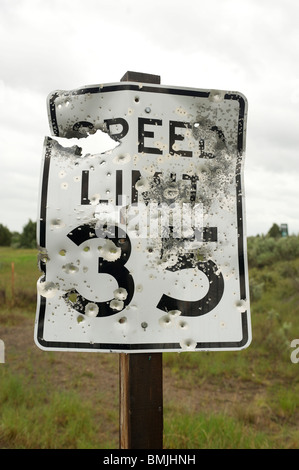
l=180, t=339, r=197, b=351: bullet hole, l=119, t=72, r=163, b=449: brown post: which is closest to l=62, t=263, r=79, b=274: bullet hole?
l=119, t=72, r=163, b=449: brown post

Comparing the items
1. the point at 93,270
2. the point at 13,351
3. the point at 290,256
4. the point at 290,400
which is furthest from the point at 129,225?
the point at 290,256

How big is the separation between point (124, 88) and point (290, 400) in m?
3.85

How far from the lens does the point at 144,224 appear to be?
1.58m

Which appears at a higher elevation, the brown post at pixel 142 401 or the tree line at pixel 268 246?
the tree line at pixel 268 246

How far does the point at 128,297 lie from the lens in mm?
1537

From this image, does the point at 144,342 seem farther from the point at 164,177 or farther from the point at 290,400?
the point at 290,400

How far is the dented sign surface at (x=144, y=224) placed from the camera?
1534 mm

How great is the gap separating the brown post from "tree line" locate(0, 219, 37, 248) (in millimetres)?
14644

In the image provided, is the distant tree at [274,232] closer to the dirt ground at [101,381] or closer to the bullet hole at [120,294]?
the dirt ground at [101,381]

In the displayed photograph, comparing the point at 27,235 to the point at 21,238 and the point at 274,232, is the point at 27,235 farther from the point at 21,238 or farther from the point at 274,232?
the point at 274,232

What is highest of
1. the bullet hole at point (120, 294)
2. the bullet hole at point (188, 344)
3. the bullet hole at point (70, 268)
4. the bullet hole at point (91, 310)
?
the bullet hole at point (70, 268)

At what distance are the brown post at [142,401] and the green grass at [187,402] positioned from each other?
1.89 metres

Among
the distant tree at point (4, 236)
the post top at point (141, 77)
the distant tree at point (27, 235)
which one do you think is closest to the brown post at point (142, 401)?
the post top at point (141, 77)

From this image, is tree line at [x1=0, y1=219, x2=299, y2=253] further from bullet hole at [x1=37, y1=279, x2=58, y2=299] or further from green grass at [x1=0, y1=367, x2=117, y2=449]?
bullet hole at [x1=37, y1=279, x2=58, y2=299]
